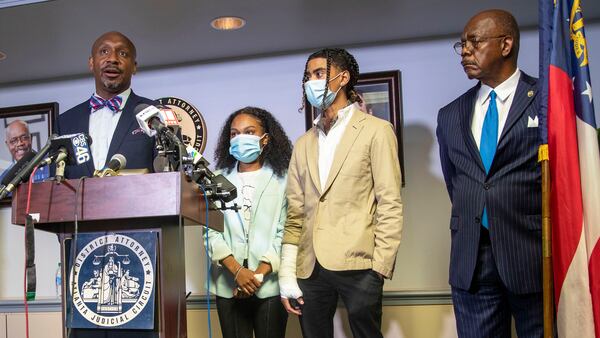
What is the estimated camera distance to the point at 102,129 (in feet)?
7.79

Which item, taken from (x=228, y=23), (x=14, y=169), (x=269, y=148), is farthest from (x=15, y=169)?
(x=228, y=23)

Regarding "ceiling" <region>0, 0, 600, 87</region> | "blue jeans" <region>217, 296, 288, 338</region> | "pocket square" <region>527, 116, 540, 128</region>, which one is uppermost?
"ceiling" <region>0, 0, 600, 87</region>

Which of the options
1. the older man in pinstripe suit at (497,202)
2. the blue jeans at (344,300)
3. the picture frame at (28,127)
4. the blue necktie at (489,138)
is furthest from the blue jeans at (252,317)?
the picture frame at (28,127)

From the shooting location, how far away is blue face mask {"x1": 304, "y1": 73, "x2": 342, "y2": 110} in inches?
106

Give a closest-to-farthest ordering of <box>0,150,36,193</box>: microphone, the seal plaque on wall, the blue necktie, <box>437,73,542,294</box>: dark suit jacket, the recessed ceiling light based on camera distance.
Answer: <box>0,150,36,193</box>: microphone → <box>437,73,542,294</box>: dark suit jacket → the blue necktie → the recessed ceiling light → the seal plaque on wall

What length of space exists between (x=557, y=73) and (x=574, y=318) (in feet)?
2.70

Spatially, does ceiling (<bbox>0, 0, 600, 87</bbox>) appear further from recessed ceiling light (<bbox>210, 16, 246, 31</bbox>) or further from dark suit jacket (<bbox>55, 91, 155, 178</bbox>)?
dark suit jacket (<bbox>55, 91, 155, 178</bbox>)

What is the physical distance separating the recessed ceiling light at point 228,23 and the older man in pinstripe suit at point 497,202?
1578 mm

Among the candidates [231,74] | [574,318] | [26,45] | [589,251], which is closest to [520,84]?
[589,251]

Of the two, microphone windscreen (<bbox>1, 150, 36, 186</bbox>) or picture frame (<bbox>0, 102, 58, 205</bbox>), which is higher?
picture frame (<bbox>0, 102, 58, 205</bbox>)

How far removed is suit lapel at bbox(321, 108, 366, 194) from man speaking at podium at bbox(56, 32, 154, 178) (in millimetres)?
734

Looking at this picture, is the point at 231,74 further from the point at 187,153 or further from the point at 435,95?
the point at 187,153

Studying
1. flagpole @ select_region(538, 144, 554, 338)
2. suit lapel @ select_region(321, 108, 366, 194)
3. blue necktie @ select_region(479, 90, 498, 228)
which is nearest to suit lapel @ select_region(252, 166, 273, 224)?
suit lapel @ select_region(321, 108, 366, 194)

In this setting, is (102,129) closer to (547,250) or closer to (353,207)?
(353,207)
